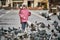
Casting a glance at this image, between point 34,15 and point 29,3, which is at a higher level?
point 29,3

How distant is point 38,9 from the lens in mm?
2963

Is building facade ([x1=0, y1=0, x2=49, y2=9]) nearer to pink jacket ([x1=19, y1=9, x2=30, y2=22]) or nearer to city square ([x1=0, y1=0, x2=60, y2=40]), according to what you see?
city square ([x1=0, y1=0, x2=60, y2=40])

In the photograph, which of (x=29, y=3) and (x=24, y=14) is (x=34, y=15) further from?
(x=24, y=14)

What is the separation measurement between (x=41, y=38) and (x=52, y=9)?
0.85 metres

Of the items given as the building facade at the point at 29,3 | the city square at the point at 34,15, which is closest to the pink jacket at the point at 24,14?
the city square at the point at 34,15

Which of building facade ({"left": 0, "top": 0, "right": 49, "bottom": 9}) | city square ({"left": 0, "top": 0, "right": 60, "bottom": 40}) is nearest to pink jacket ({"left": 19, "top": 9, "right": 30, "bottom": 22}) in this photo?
city square ({"left": 0, "top": 0, "right": 60, "bottom": 40})

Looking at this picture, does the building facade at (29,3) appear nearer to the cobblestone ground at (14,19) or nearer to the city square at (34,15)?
the city square at (34,15)

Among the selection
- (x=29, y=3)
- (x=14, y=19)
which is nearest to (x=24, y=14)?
(x=29, y=3)

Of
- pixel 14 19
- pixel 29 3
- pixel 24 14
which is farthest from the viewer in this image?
pixel 14 19

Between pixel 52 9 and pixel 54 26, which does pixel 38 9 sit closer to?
pixel 52 9

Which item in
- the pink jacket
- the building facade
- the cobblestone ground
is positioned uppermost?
the building facade

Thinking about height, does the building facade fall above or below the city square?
above

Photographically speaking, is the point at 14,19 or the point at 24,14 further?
the point at 14,19

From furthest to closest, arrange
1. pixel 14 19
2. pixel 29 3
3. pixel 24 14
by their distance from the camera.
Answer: pixel 14 19
pixel 29 3
pixel 24 14
